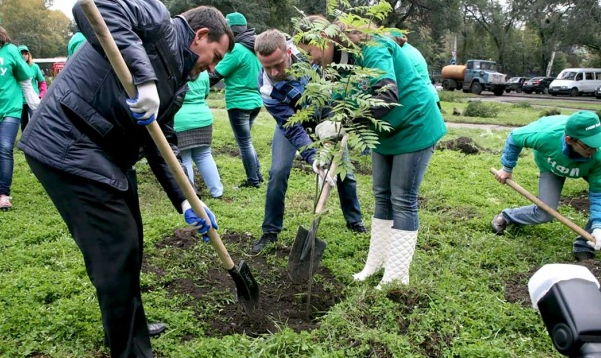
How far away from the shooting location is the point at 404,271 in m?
3.36

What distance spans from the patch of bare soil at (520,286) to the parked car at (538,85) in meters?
33.3

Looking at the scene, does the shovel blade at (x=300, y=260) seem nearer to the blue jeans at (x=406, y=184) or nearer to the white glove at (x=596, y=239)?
the blue jeans at (x=406, y=184)

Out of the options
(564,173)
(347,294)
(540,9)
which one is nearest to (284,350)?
(347,294)

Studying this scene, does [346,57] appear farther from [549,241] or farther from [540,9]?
[540,9]

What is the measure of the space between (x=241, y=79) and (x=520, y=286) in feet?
11.9

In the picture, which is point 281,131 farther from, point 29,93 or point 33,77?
point 33,77

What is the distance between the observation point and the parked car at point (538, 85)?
1331 inches

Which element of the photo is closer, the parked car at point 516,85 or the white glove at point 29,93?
the white glove at point 29,93

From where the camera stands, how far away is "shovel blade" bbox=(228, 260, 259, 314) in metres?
3.00

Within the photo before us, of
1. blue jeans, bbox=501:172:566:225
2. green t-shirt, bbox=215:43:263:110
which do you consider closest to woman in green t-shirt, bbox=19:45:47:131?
green t-shirt, bbox=215:43:263:110

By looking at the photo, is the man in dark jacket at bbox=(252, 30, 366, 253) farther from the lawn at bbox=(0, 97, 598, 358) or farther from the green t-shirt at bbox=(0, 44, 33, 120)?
the green t-shirt at bbox=(0, 44, 33, 120)

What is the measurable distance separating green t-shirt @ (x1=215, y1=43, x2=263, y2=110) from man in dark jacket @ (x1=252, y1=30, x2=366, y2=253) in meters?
1.81

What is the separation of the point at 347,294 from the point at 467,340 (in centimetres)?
82

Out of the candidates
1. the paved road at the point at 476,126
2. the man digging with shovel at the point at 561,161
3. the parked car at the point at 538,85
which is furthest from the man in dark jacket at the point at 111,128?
the parked car at the point at 538,85
